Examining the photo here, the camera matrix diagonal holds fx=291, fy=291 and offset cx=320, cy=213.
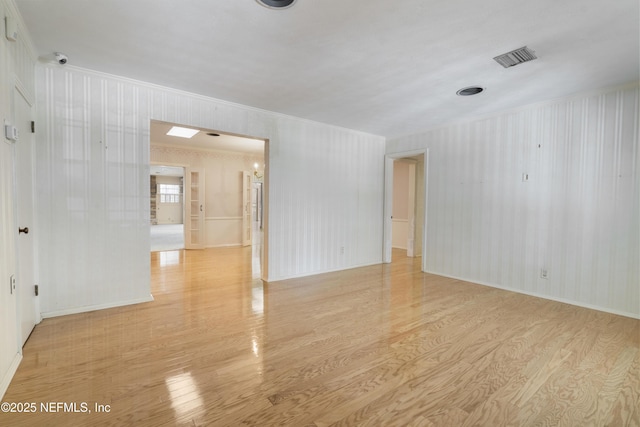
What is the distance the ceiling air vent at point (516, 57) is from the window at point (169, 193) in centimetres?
1687

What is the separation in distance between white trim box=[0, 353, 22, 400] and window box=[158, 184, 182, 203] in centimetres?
1542

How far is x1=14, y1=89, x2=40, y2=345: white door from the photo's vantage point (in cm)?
239

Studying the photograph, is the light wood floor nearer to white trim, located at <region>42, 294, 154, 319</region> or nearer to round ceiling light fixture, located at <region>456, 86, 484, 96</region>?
white trim, located at <region>42, 294, 154, 319</region>

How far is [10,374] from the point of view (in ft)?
6.56

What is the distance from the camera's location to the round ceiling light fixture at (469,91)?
3.51 meters

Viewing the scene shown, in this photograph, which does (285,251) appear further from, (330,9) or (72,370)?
(330,9)

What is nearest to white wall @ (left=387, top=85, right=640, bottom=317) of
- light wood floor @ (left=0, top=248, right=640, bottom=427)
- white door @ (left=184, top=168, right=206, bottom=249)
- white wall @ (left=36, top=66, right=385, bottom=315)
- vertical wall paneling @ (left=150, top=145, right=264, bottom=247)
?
light wood floor @ (left=0, top=248, right=640, bottom=427)

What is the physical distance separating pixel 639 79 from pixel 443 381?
3.88 meters

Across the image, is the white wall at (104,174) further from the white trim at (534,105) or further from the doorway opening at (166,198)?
the doorway opening at (166,198)

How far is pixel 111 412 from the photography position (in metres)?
1.71

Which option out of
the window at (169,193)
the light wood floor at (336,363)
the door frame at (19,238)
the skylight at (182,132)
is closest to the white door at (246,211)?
the skylight at (182,132)

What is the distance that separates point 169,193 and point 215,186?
392 inches

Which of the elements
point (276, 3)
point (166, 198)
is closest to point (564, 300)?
point (276, 3)

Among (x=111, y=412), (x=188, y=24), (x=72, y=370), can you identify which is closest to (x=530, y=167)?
(x=188, y=24)
